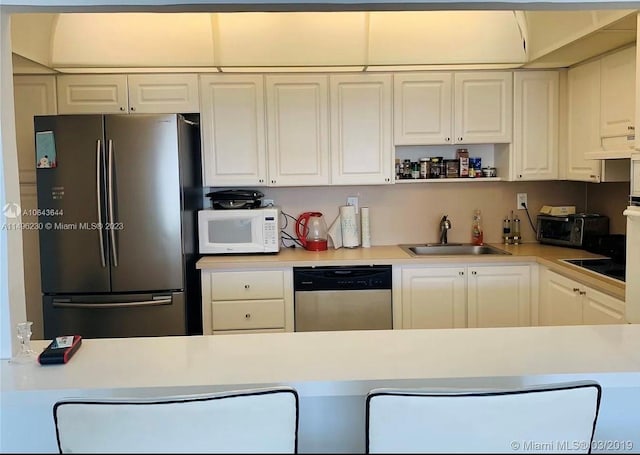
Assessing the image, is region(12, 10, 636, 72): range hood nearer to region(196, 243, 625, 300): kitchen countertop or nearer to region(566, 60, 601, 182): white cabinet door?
region(566, 60, 601, 182): white cabinet door

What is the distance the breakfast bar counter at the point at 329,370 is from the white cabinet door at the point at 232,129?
6.48ft

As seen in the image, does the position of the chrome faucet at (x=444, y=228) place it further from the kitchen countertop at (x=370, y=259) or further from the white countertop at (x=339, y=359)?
the white countertop at (x=339, y=359)

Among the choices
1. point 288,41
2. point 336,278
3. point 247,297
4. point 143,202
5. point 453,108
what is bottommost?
point 247,297

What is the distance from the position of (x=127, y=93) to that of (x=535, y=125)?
8.71ft

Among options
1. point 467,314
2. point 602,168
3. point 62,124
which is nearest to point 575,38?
point 602,168

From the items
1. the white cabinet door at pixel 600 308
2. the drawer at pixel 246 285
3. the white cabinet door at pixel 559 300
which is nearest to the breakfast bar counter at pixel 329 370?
the white cabinet door at pixel 600 308

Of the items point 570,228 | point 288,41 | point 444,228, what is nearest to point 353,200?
point 444,228

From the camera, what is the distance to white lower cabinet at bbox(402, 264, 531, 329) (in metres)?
3.26

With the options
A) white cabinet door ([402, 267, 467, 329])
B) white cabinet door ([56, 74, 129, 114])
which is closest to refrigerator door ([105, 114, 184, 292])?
white cabinet door ([56, 74, 129, 114])

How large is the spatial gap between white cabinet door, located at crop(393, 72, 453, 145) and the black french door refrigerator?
4.61 feet

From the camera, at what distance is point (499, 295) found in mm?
3279

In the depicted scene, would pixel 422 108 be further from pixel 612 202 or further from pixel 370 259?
pixel 612 202

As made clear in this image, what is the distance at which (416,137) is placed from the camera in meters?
3.48

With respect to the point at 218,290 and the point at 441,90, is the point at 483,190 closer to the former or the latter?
the point at 441,90
